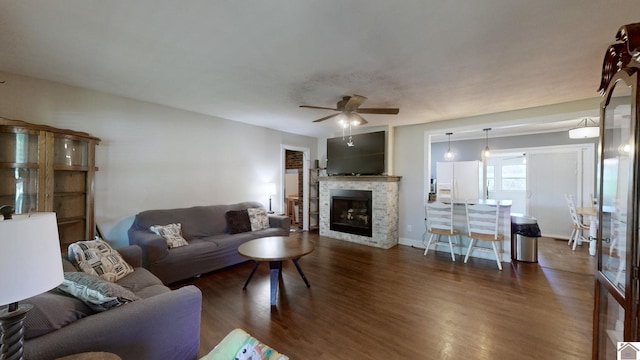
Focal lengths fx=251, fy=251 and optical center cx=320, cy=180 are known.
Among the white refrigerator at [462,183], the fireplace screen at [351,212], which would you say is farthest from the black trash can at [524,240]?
the fireplace screen at [351,212]

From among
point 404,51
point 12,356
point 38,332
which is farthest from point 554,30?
point 38,332

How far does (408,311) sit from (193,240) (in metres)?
3.00

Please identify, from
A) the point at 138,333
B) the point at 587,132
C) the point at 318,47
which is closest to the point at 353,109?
the point at 318,47

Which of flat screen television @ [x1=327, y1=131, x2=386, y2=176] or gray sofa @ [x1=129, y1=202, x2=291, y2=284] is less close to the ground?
flat screen television @ [x1=327, y1=131, x2=386, y2=176]

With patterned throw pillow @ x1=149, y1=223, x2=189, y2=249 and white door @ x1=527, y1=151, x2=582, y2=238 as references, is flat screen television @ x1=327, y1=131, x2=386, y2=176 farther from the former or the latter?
white door @ x1=527, y1=151, x2=582, y2=238

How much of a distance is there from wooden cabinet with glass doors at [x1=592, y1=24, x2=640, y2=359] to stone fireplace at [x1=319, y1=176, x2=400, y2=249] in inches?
135

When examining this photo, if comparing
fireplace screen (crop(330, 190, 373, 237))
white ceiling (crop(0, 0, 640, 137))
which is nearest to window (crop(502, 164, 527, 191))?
white ceiling (crop(0, 0, 640, 137))

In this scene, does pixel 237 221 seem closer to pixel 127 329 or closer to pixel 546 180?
pixel 127 329

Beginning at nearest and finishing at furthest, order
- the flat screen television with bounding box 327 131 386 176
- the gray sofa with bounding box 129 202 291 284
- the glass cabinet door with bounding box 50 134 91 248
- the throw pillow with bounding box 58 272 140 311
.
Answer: the throw pillow with bounding box 58 272 140 311 < the glass cabinet door with bounding box 50 134 91 248 < the gray sofa with bounding box 129 202 291 284 < the flat screen television with bounding box 327 131 386 176

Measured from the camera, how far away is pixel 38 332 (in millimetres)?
1169

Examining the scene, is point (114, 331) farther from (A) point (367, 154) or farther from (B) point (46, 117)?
(A) point (367, 154)

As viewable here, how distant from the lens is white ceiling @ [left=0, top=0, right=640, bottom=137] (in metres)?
1.66

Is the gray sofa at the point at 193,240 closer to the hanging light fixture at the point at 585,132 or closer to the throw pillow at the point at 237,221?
the throw pillow at the point at 237,221

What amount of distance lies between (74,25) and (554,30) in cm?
355
